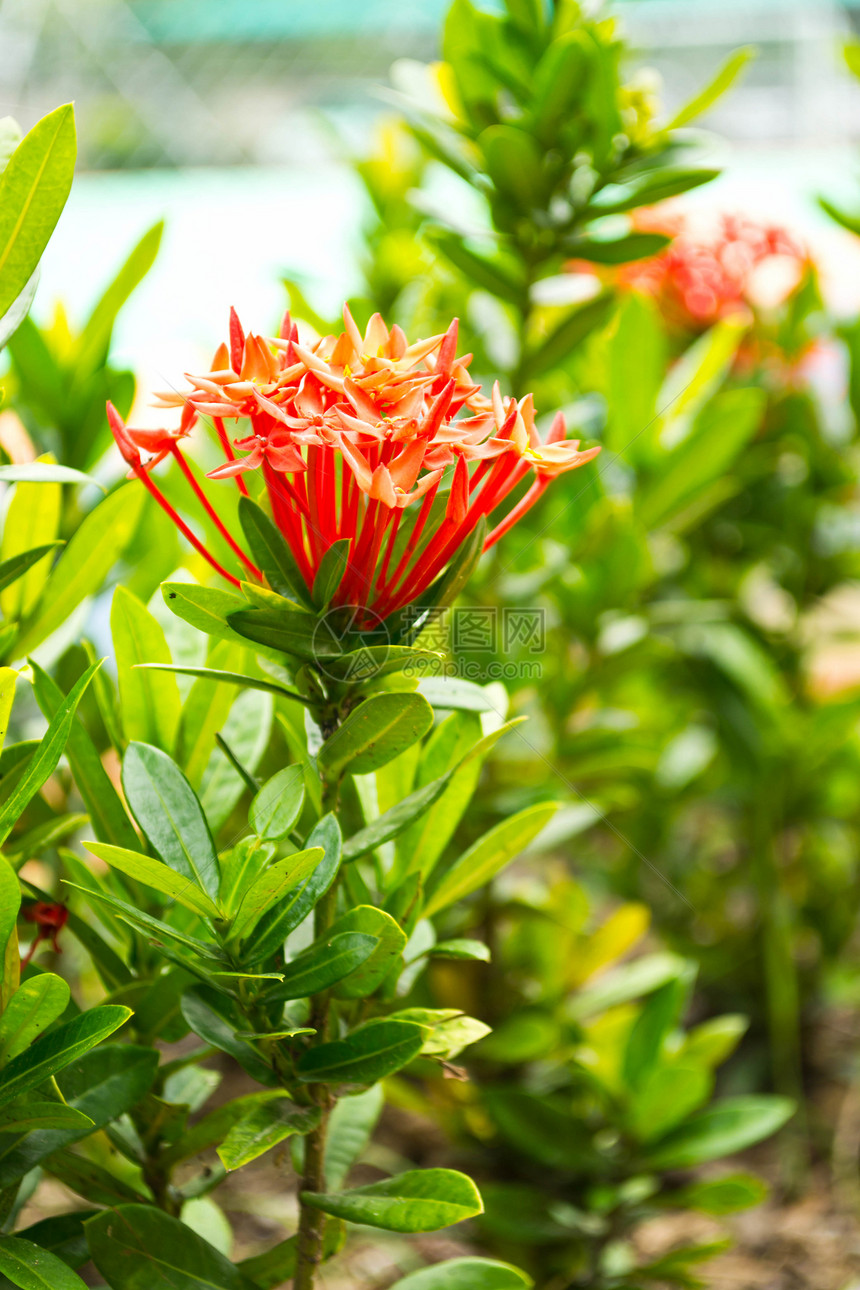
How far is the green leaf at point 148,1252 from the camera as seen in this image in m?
0.43

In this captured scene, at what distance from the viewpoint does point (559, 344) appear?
2.53ft

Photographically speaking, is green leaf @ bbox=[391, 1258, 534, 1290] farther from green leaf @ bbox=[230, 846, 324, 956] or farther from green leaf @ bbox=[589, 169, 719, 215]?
green leaf @ bbox=[589, 169, 719, 215]

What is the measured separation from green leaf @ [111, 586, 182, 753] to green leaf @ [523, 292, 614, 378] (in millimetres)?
400

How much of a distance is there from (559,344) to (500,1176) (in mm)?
690

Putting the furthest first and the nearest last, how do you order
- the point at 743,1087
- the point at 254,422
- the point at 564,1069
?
1. the point at 743,1087
2. the point at 564,1069
3. the point at 254,422

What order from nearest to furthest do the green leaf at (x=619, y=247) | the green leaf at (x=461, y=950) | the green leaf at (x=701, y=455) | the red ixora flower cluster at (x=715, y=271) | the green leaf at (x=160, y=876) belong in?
the green leaf at (x=160, y=876) → the green leaf at (x=461, y=950) → the green leaf at (x=619, y=247) → the green leaf at (x=701, y=455) → the red ixora flower cluster at (x=715, y=271)

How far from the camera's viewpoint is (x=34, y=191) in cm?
44

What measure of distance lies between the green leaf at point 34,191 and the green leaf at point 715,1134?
71 cm

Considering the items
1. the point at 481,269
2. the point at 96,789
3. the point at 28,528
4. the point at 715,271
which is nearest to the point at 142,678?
the point at 96,789

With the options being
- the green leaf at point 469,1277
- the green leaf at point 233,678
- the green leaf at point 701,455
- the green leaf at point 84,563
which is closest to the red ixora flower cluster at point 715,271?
the green leaf at point 701,455

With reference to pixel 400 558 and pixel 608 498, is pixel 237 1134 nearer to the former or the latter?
pixel 400 558

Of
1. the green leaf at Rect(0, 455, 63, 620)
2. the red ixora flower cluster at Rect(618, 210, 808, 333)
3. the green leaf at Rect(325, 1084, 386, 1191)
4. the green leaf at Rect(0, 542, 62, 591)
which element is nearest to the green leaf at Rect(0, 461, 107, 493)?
the green leaf at Rect(0, 542, 62, 591)

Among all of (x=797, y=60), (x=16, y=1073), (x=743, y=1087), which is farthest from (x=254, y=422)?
(x=797, y=60)

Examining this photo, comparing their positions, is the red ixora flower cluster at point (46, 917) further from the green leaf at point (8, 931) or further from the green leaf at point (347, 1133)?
the green leaf at point (347, 1133)
